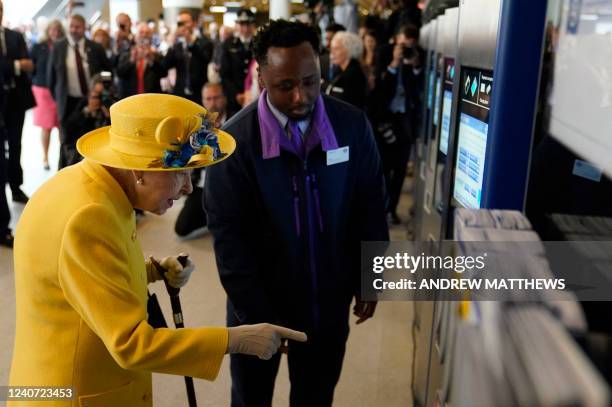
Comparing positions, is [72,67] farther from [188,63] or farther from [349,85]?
[349,85]

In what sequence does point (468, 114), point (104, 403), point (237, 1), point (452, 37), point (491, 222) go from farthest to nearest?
1. point (237, 1)
2. point (452, 37)
3. point (468, 114)
4. point (104, 403)
5. point (491, 222)

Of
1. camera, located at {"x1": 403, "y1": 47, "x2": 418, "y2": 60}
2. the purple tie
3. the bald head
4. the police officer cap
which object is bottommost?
the purple tie

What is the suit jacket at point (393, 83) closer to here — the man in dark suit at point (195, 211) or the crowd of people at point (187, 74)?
the crowd of people at point (187, 74)

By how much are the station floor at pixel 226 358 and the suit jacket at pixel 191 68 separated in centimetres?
300

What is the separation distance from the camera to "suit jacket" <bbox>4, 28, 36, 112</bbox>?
229 inches

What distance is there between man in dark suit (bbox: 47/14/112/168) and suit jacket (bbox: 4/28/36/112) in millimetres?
609

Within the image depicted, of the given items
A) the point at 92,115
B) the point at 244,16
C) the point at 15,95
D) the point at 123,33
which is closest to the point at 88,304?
the point at 92,115

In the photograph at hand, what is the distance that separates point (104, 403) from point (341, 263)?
2.88 feet

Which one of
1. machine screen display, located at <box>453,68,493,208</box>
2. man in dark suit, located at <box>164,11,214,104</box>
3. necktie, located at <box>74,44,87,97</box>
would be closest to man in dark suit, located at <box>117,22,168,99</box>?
man in dark suit, located at <box>164,11,214,104</box>

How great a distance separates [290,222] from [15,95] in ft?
16.5

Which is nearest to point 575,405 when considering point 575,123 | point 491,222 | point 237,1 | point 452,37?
point 491,222

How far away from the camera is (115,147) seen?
144 cm

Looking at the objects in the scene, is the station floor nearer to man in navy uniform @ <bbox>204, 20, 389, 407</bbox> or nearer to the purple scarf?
man in navy uniform @ <bbox>204, 20, 389, 407</bbox>

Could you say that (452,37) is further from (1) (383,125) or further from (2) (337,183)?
(1) (383,125)
